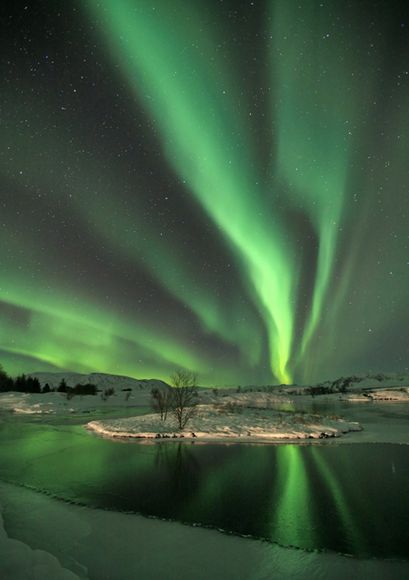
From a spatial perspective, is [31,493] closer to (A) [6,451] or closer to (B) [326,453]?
(A) [6,451]

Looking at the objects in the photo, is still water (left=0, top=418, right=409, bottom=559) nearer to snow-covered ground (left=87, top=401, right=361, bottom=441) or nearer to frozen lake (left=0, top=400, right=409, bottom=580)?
frozen lake (left=0, top=400, right=409, bottom=580)

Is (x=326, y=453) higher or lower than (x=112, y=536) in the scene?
higher

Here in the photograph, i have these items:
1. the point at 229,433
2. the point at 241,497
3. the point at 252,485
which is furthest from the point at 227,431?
the point at 241,497

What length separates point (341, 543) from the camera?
1075 centimetres

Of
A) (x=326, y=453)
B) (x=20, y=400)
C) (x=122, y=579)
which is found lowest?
(x=122, y=579)

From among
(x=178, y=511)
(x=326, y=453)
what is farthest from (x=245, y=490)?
(x=326, y=453)

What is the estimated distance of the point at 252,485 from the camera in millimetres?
17344

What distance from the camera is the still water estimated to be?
1187 cm

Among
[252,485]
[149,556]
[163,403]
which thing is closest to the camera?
[149,556]

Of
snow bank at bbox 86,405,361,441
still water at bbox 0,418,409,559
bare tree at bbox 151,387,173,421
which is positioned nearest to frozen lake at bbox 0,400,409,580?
still water at bbox 0,418,409,559

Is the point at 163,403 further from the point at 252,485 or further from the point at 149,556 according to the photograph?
the point at 149,556

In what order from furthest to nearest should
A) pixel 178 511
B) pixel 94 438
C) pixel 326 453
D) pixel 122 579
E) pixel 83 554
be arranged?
1. pixel 94 438
2. pixel 326 453
3. pixel 178 511
4. pixel 83 554
5. pixel 122 579

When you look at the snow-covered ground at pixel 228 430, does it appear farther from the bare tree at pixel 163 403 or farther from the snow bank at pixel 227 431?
the bare tree at pixel 163 403

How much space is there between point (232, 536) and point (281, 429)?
26034mm
